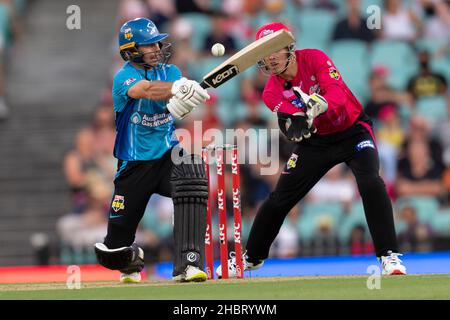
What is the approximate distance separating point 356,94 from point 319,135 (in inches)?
206

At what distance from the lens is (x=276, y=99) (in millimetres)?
8195

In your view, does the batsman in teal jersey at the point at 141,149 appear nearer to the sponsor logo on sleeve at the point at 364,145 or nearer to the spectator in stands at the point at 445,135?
the sponsor logo on sleeve at the point at 364,145

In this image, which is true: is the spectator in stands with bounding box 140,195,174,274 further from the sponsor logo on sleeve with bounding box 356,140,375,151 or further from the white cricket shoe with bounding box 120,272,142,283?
the sponsor logo on sleeve with bounding box 356,140,375,151

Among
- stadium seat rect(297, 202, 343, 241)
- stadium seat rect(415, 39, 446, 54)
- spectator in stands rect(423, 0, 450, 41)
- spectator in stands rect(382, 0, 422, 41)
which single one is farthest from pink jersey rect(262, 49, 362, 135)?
spectator in stands rect(423, 0, 450, 41)

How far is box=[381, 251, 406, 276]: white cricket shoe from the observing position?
7869 mm

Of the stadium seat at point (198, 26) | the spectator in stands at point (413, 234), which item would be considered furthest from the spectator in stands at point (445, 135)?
the stadium seat at point (198, 26)

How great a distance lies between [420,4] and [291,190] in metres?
6.69

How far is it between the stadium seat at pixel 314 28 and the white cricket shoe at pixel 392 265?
21.5 ft

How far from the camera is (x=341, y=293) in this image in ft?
21.0

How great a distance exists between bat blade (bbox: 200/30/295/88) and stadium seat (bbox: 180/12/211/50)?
21.9 feet

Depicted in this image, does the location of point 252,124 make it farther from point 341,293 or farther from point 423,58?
point 341,293

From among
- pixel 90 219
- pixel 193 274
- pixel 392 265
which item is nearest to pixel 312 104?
pixel 392 265
